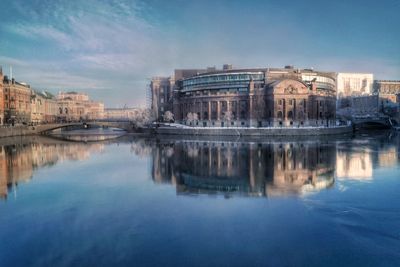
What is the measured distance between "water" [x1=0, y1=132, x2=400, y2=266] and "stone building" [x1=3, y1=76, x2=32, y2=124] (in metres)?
92.8

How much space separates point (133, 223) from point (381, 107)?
16213cm

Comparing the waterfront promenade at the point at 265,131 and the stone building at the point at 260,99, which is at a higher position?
the stone building at the point at 260,99

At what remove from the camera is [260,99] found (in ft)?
318

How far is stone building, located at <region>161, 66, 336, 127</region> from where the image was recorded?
310ft

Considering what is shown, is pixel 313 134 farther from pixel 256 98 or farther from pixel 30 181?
pixel 30 181

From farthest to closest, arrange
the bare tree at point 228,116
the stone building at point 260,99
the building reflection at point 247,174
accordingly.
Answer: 1. the bare tree at point 228,116
2. the stone building at point 260,99
3. the building reflection at point 247,174

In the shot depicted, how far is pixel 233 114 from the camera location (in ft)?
330

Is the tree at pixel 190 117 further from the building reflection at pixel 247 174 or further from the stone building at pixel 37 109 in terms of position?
the stone building at pixel 37 109

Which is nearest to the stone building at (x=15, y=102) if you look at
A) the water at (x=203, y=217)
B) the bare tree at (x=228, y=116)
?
the bare tree at (x=228, y=116)

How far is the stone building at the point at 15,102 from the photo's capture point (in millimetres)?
110912

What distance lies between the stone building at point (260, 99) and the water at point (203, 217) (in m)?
63.2

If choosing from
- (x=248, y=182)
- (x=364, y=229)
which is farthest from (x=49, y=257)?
(x=248, y=182)

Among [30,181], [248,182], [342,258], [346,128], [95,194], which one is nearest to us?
[342,258]

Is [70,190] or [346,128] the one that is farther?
[346,128]
